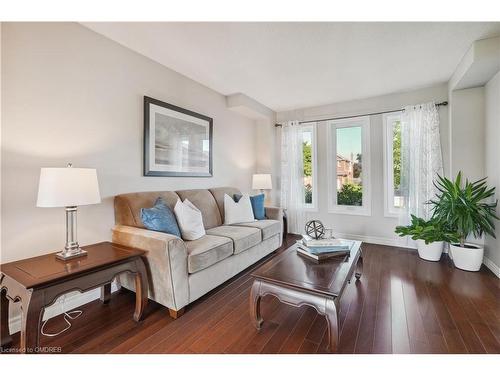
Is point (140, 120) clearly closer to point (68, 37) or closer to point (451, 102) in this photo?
point (68, 37)

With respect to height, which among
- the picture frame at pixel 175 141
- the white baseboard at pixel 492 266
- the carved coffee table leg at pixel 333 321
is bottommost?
the white baseboard at pixel 492 266

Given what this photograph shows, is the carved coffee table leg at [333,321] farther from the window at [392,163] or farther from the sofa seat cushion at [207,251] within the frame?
the window at [392,163]

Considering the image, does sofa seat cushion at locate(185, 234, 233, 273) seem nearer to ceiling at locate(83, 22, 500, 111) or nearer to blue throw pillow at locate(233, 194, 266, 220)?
blue throw pillow at locate(233, 194, 266, 220)

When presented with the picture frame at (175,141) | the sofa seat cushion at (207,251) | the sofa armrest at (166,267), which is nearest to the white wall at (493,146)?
the sofa seat cushion at (207,251)

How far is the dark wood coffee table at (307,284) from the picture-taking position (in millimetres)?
1344

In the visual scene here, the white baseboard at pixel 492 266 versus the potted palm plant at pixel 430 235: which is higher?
the potted palm plant at pixel 430 235

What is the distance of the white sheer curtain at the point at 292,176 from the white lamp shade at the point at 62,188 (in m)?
3.34

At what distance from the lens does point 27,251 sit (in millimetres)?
1707

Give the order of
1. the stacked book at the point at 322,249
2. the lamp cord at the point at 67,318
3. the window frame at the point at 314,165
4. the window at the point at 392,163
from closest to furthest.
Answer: the lamp cord at the point at 67,318, the stacked book at the point at 322,249, the window at the point at 392,163, the window frame at the point at 314,165

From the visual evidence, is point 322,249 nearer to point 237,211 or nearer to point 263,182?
point 237,211

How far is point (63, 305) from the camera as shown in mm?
1864

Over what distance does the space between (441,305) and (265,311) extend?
4.93ft

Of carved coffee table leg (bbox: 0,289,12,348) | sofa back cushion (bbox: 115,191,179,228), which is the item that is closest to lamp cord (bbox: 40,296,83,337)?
carved coffee table leg (bbox: 0,289,12,348)
